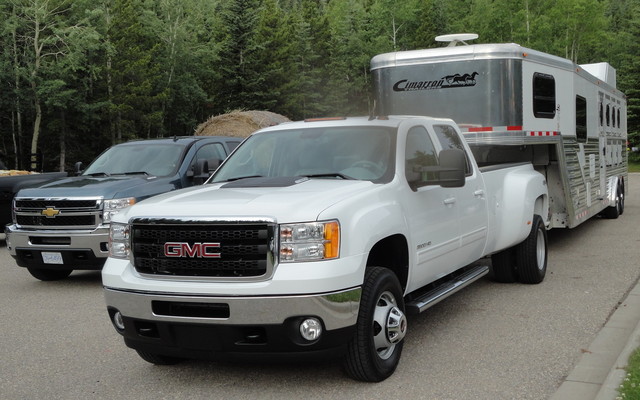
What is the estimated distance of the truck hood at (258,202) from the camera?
4.53 m

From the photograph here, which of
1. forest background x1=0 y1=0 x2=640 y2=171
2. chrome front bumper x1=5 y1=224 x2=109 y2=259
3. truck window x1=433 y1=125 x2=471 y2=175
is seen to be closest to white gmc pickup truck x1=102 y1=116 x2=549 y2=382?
truck window x1=433 y1=125 x2=471 y2=175

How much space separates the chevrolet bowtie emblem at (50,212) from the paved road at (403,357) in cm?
94

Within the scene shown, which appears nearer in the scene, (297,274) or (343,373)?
(297,274)

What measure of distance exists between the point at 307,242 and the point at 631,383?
86.4 inches

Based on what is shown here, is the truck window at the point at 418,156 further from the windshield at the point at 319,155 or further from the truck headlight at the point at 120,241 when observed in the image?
the truck headlight at the point at 120,241

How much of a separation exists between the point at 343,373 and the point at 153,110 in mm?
49665

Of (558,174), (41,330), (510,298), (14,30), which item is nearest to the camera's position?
(41,330)

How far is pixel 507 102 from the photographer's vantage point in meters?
10.1

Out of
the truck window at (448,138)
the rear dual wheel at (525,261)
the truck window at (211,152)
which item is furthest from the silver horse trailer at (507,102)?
the truck window at (448,138)

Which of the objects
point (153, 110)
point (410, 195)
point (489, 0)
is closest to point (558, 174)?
point (410, 195)

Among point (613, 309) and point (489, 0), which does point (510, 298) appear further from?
point (489, 0)

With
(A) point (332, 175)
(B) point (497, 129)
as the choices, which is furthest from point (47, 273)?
(B) point (497, 129)

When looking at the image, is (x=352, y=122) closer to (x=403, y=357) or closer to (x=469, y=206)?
(x=469, y=206)

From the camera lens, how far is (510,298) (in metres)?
7.71
